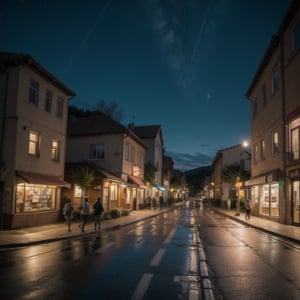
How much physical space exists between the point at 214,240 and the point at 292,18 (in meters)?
16.3

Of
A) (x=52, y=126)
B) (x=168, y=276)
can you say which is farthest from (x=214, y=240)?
(x=52, y=126)

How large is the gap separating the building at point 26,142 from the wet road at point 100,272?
19.8ft

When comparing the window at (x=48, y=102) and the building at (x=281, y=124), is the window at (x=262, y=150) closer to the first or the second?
the building at (x=281, y=124)

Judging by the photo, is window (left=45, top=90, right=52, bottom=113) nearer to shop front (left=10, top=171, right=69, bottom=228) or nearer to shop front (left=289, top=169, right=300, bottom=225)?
shop front (left=10, top=171, right=69, bottom=228)

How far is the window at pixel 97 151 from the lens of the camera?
33312mm

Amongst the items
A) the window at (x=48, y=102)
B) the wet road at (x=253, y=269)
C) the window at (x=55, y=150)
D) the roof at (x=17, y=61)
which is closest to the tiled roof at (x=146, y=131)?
the window at (x=55, y=150)

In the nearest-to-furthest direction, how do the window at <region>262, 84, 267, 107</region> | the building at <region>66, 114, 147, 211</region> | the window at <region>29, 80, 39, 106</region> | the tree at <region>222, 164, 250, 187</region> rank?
the window at <region>29, 80, 39, 106</region> < the window at <region>262, 84, 267, 107</region> < the building at <region>66, 114, 147, 211</region> < the tree at <region>222, 164, 250, 187</region>

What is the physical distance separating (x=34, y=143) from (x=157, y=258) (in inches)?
495

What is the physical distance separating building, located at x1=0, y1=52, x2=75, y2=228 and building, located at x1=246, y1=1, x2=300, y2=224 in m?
15.1

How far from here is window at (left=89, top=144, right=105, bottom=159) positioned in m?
33.3

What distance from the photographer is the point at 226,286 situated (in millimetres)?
6773

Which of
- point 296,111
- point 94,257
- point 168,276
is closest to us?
point 168,276

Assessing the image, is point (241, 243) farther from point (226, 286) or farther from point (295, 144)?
point (295, 144)

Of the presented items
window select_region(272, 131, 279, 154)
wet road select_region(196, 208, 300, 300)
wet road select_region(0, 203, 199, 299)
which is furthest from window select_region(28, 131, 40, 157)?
window select_region(272, 131, 279, 154)
